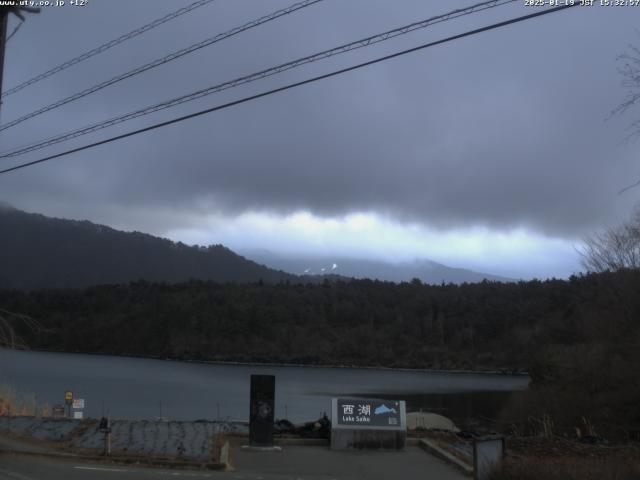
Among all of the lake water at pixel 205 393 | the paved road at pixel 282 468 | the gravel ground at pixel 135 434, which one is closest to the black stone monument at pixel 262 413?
the paved road at pixel 282 468

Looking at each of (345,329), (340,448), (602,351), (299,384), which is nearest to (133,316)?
(345,329)

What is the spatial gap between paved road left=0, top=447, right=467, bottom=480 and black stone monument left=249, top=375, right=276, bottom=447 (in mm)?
550

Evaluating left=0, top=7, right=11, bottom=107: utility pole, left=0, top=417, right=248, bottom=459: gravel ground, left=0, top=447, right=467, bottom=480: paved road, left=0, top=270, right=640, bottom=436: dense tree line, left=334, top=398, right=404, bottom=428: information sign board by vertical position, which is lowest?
left=0, top=447, right=467, bottom=480: paved road

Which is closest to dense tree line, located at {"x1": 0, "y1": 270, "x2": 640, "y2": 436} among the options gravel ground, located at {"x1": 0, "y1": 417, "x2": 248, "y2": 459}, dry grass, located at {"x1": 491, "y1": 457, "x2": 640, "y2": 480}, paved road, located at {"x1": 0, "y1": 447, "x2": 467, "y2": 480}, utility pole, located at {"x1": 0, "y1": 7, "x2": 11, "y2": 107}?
gravel ground, located at {"x1": 0, "y1": 417, "x2": 248, "y2": 459}

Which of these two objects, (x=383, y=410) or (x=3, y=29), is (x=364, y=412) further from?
(x=3, y=29)

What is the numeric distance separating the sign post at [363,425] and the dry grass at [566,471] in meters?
7.32

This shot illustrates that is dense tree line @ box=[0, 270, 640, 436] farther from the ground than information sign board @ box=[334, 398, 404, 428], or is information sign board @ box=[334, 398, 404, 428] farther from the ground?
dense tree line @ box=[0, 270, 640, 436]

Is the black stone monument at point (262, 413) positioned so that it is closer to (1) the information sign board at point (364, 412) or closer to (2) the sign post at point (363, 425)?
(2) the sign post at point (363, 425)

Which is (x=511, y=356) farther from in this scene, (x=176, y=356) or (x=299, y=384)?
(x=176, y=356)

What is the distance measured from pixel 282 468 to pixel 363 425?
3509 mm

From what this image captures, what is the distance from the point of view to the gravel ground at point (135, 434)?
1775 cm

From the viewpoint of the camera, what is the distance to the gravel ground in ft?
58.2

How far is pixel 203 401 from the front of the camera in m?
72.6

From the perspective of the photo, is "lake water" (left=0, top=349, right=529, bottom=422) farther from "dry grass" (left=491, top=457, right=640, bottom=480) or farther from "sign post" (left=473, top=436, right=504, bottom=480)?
"dry grass" (left=491, top=457, right=640, bottom=480)
